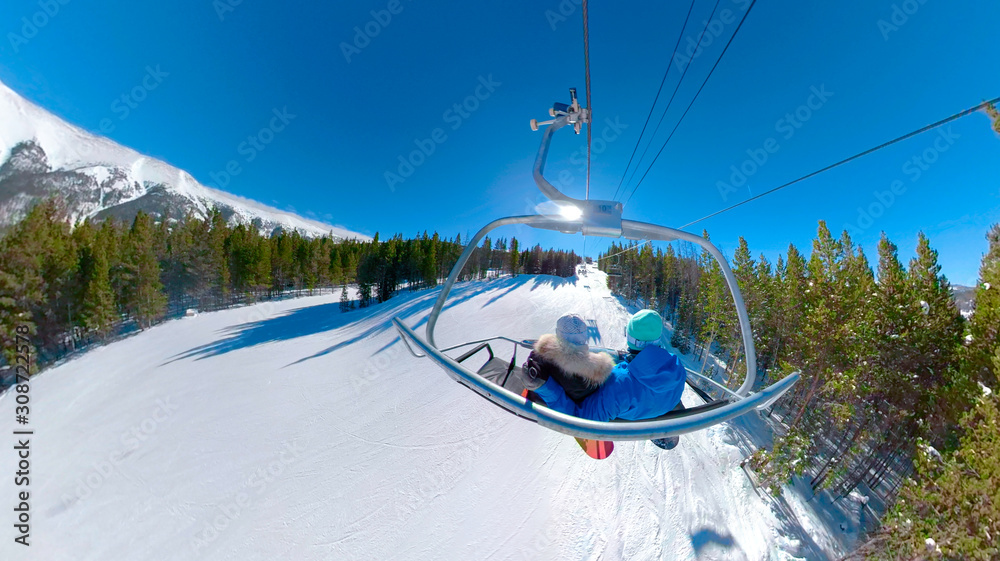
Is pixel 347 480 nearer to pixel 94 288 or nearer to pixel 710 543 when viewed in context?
pixel 710 543

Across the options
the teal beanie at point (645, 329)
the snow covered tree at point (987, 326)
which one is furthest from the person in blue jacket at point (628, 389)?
the snow covered tree at point (987, 326)

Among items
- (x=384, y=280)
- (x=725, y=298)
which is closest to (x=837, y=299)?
(x=725, y=298)

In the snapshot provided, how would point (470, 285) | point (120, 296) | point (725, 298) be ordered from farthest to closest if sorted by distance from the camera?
point (470, 285) → point (120, 296) → point (725, 298)

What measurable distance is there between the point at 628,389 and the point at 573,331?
0.58 metres

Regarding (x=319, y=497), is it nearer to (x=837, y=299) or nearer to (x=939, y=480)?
(x=939, y=480)

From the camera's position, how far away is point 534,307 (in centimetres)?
3184

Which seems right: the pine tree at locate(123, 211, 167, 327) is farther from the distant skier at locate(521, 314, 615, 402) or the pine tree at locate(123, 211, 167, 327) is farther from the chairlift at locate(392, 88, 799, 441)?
the distant skier at locate(521, 314, 615, 402)

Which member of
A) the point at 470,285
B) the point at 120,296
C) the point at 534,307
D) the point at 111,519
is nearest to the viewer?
the point at 111,519

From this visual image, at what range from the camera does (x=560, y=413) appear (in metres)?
1.47

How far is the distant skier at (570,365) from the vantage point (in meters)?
2.31

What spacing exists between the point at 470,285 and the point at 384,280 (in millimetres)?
11358

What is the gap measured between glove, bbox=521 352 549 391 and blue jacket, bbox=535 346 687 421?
66mm

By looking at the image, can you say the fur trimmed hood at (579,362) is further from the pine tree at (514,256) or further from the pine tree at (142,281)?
the pine tree at (514,256)

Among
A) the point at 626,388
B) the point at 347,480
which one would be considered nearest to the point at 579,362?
the point at 626,388
